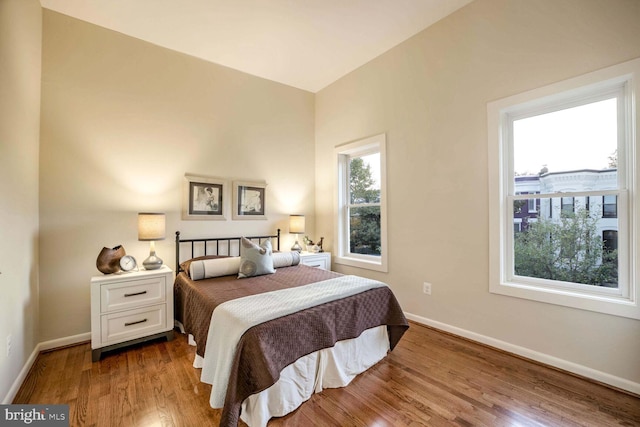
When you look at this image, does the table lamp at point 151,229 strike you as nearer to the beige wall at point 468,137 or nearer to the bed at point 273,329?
the bed at point 273,329

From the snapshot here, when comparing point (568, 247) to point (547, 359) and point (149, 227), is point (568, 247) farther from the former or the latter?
point (149, 227)

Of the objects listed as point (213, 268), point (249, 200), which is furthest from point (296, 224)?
point (213, 268)

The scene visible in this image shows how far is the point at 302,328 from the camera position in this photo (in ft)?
5.53

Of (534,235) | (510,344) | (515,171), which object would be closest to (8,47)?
(515,171)

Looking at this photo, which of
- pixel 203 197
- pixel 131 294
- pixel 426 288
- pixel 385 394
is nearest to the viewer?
pixel 385 394

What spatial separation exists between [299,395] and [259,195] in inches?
101

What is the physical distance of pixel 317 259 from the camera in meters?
3.77

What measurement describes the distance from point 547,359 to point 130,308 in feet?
11.4

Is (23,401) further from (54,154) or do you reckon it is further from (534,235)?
(534,235)

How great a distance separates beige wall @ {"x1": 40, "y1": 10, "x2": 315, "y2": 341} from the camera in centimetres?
248

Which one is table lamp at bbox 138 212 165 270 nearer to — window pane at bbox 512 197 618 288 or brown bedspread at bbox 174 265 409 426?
brown bedspread at bbox 174 265 409 426

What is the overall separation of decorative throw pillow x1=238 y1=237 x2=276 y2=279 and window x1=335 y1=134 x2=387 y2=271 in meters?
1.40

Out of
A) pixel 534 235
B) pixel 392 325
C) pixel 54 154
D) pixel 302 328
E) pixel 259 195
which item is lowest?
pixel 392 325

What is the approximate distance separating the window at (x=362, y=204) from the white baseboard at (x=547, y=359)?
97cm
